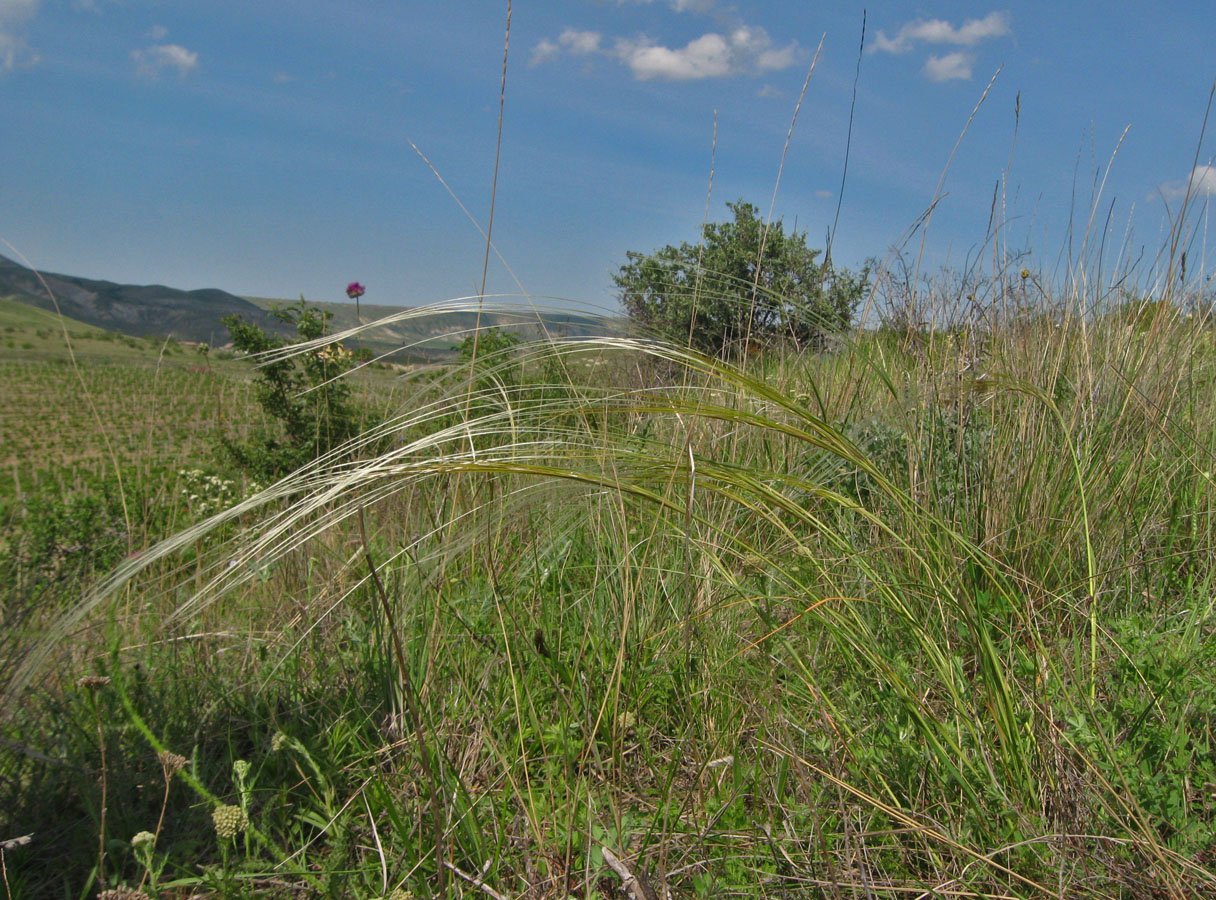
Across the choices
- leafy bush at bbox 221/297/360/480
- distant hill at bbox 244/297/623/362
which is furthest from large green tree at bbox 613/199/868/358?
leafy bush at bbox 221/297/360/480

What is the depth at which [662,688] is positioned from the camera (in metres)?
1.56

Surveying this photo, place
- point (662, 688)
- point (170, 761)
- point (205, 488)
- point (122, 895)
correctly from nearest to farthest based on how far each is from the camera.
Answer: point (122, 895) → point (170, 761) → point (662, 688) → point (205, 488)

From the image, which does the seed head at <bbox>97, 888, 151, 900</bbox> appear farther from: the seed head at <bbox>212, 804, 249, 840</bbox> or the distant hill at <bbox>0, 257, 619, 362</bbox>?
the distant hill at <bbox>0, 257, 619, 362</bbox>

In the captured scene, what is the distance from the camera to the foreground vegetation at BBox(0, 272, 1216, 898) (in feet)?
3.45

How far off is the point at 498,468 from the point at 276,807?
967mm

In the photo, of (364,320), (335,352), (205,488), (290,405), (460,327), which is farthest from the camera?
(290,405)

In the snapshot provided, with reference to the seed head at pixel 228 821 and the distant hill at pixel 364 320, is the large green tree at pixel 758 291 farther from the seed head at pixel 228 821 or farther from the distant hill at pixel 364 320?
the seed head at pixel 228 821

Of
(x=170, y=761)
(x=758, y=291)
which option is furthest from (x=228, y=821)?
(x=758, y=291)

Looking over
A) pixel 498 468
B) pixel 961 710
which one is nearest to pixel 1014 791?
pixel 961 710

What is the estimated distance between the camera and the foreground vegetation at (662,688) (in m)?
1.05

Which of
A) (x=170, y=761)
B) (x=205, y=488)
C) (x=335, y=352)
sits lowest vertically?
(x=205, y=488)

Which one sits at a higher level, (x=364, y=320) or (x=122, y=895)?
(x=364, y=320)

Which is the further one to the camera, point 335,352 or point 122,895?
point 335,352

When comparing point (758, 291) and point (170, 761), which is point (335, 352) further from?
point (170, 761)
